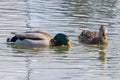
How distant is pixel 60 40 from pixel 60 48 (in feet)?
1.07

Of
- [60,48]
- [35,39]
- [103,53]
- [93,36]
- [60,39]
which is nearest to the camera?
[103,53]

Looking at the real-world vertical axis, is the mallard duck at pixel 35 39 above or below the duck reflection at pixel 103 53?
above

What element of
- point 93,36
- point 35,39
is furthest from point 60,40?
point 93,36

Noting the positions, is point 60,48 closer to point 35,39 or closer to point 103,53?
point 35,39

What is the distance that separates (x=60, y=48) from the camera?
1903 centimetres

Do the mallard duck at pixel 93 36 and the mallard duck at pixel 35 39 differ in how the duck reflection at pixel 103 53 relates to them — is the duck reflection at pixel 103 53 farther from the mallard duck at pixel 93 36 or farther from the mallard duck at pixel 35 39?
the mallard duck at pixel 35 39

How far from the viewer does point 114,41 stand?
19391 millimetres

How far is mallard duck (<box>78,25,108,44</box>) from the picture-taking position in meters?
19.6

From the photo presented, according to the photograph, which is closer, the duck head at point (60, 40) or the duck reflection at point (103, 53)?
the duck reflection at point (103, 53)

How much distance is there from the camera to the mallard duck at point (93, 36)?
19.6m

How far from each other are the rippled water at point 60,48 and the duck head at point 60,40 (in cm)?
26

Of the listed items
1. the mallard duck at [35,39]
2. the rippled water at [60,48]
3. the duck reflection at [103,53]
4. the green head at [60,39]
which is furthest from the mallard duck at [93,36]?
the mallard duck at [35,39]

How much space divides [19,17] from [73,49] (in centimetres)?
490

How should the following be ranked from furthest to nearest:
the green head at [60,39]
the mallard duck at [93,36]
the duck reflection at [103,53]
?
the mallard duck at [93,36] → the green head at [60,39] → the duck reflection at [103,53]
